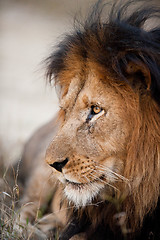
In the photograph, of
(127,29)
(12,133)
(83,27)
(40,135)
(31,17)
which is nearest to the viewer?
(127,29)

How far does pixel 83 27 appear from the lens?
9.44ft

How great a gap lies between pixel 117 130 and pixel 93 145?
0.17 m

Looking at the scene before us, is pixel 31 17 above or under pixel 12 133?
above

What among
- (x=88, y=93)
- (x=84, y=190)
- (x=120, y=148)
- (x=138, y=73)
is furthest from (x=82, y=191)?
(x=138, y=73)

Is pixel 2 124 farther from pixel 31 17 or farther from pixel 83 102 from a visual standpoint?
pixel 31 17

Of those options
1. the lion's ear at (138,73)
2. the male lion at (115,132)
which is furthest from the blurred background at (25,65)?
the lion's ear at (138,73)

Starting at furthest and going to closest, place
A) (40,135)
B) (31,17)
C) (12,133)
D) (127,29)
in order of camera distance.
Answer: (31,17)
(12,133)
(40,135)
(127,29)

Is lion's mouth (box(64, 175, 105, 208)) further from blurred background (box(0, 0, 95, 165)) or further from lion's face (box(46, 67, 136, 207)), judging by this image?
blurred background (box(0, 0, 95, 165))

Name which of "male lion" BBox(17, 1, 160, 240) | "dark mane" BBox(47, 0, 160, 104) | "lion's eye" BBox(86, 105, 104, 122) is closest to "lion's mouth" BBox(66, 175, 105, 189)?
"male lion" BBox(17, 1, 160, 240)

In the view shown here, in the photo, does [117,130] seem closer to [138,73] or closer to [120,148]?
[120,148]

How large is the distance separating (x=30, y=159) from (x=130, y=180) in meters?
2.42

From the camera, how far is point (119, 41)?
249 centimetres

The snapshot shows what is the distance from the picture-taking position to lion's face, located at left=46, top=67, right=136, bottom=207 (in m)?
2.51

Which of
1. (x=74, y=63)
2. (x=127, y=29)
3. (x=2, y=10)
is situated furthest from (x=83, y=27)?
(x=2, y=10)
